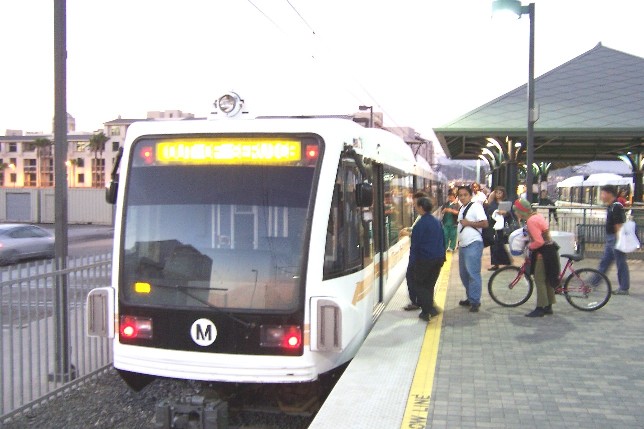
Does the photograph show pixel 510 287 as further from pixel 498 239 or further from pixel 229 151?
pixel 229 151

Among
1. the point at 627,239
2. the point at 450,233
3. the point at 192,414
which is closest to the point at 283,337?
the point at 192,414

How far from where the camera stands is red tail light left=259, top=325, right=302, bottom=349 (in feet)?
A: 18.1

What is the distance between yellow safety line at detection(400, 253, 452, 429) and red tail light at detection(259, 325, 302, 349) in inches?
40.2

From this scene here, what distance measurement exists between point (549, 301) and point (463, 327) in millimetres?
1407

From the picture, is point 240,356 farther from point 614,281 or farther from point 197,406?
point 614,281

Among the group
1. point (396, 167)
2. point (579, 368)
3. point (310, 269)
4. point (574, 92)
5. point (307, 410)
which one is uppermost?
point (574, 92)

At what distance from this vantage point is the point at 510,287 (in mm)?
8953

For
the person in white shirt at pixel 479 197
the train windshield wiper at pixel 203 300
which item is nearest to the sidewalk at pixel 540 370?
the person in white shirt at pixel 479 197

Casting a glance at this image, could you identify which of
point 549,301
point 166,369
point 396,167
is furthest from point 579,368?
point 396,167

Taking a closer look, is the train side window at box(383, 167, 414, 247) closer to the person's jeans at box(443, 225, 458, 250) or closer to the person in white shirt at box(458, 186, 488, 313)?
the person in white shirt at box(458, 186, 488, 313)

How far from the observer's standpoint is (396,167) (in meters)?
10.6

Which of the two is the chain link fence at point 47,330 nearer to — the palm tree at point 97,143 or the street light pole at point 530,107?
the street light pole at point 530,107

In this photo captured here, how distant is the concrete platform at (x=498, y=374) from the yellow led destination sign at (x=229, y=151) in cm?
202

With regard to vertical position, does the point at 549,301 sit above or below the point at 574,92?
below
